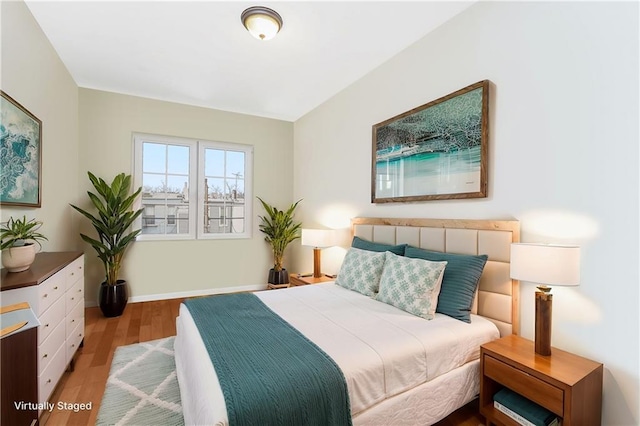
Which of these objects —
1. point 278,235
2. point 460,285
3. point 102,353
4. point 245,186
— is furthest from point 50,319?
point 245,186

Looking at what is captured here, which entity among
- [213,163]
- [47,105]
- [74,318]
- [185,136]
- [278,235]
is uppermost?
[185,136]

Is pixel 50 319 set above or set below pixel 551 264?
below

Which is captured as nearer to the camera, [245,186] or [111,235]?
[111,235]

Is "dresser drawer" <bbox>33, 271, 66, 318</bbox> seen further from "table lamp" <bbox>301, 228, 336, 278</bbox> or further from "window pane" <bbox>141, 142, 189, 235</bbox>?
"table lamp" <bbox>301, 228, 336, 278</bbox>

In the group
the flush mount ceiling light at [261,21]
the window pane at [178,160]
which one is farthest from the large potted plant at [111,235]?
the flush mount ceiling light at [261,21]

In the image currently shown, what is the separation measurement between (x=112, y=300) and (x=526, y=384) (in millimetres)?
3984

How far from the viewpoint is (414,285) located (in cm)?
203

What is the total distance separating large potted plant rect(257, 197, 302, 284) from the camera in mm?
4500

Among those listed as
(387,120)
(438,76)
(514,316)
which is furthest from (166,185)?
(514,316)

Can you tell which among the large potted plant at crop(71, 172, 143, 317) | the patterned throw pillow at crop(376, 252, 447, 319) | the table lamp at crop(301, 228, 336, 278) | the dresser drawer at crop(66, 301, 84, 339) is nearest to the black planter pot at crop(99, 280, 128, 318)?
the large potted plant at crop(71, 172, 143, 317)

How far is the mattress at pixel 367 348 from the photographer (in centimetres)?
133

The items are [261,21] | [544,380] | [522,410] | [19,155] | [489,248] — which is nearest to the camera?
[544,380]

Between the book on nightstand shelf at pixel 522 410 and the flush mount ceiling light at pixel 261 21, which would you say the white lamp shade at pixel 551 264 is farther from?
the flush mount ceiling light at pixel 261 21

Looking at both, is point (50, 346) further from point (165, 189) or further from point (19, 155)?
point (165, 189)
